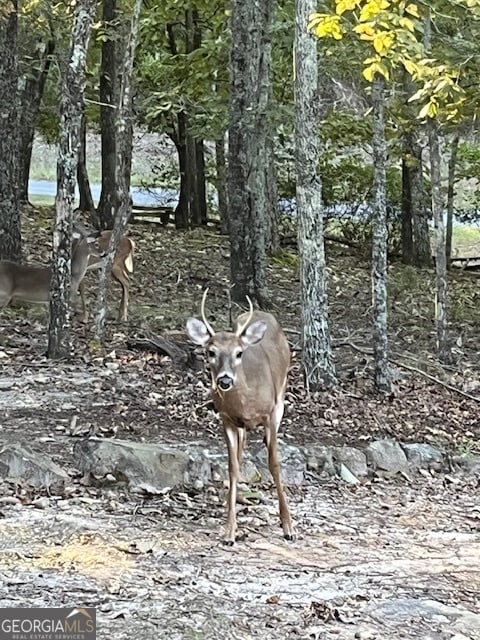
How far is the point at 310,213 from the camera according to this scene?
8242 mm

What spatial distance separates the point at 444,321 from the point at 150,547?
5731 mm

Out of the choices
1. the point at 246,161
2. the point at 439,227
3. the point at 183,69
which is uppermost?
the point at 183,69

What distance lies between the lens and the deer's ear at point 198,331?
5.57 m

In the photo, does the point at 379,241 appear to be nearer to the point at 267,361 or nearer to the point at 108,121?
the point at 267,361

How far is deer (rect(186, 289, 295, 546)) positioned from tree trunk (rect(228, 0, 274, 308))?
5232mm

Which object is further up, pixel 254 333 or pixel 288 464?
pixel 254 333

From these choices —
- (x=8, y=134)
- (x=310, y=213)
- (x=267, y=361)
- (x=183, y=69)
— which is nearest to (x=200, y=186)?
(x=183, y=69)

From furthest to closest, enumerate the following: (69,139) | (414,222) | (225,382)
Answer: (414,222) → (69,139) → (225,382)

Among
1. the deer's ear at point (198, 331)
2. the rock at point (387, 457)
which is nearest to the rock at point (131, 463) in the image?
the deer's ear at point (198, 331)

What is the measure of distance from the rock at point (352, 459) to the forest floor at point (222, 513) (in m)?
0.12

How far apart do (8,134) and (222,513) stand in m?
6.78

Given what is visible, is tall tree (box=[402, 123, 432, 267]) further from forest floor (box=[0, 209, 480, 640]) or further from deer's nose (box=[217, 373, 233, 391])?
deer's nose (box=[217, 373, 233, 391])

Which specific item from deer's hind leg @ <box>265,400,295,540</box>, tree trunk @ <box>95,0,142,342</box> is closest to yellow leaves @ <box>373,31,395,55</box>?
deer's hind leg @ <box>265,400,295,540</box>

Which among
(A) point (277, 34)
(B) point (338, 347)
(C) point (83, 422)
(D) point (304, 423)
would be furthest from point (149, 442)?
(A) point (277, 34)
